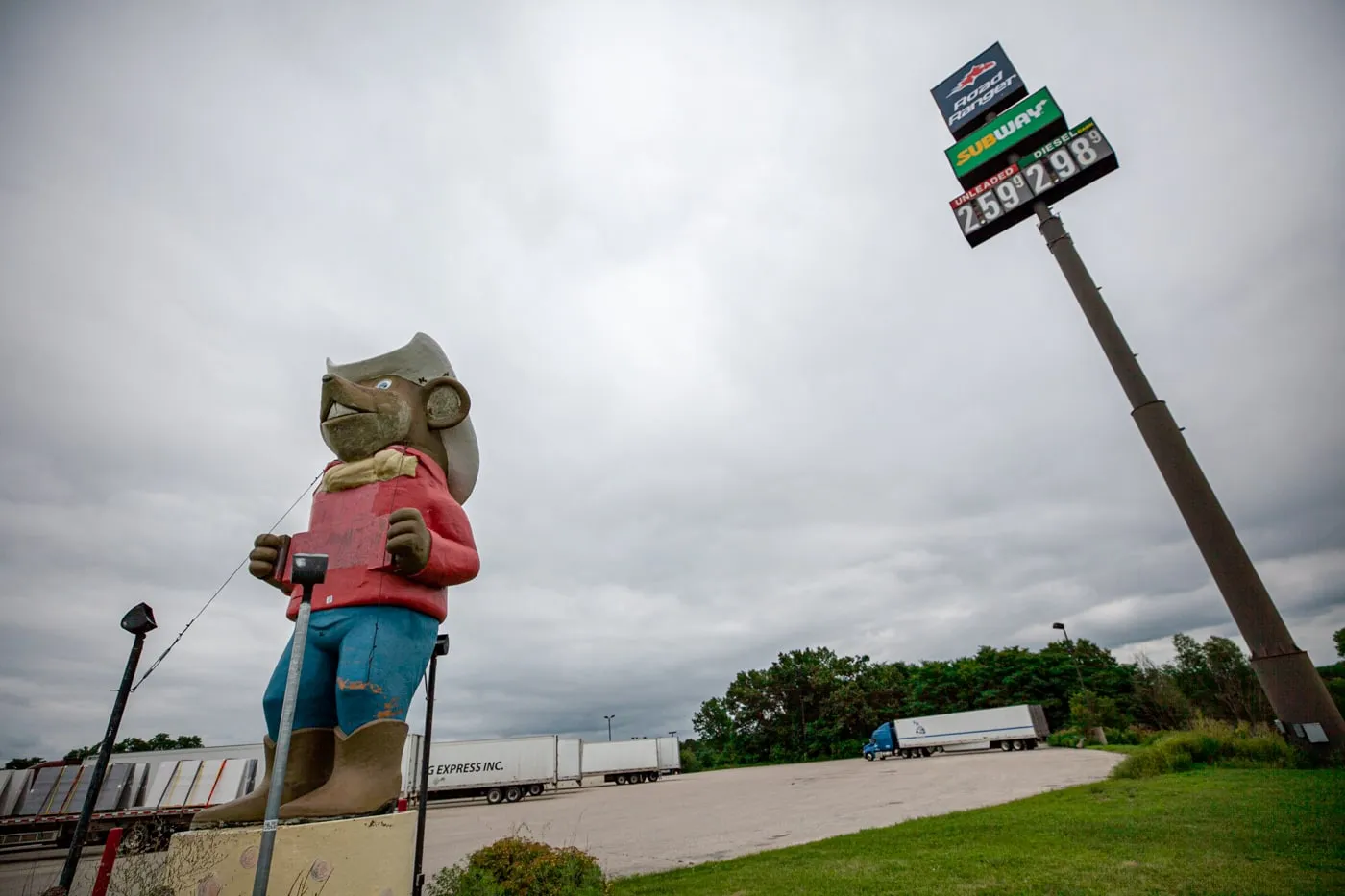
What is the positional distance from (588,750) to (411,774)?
42.6ft

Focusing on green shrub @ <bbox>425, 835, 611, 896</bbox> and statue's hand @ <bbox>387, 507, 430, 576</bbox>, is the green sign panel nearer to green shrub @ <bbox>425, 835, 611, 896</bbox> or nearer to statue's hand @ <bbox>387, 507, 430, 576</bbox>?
statue's hand @ <bbox>387, 507, 430, 576</bbox>

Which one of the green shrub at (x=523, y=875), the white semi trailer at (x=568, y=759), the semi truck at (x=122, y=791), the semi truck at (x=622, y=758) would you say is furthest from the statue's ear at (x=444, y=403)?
the semi truck at (x=622, y=758)

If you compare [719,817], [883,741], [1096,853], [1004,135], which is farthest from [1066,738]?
[1096,853]

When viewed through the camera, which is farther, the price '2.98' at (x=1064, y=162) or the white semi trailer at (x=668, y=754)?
the white semi trailer at (x=668, y=754)

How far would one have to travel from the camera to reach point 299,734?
14.0 feet

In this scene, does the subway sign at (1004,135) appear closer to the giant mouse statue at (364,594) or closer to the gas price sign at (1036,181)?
the gas price sign at (1036,181)

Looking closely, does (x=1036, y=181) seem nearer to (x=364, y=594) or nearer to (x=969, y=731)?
(x=364, y=594)

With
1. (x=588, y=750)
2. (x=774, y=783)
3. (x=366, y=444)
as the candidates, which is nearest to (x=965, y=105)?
(x=366, y=444)

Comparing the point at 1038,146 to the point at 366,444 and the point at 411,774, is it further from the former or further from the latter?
the point at 411,774

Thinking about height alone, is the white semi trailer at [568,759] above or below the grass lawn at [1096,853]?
above

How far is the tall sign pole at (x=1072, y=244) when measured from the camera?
31.6ft

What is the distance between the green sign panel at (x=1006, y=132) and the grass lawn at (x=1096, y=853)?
12.5 m

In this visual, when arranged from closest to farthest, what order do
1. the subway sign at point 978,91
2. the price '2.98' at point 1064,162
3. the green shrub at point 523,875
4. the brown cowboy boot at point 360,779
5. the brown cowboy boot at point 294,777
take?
the brown cowboy boot at point 360,779, the brown cowboy boot at point 294,777, the green shrub at point 523,875, the price '2.98' at point 1064,162, the subway sign at point 978,91

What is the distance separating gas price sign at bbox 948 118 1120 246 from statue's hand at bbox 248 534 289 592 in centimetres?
1457
